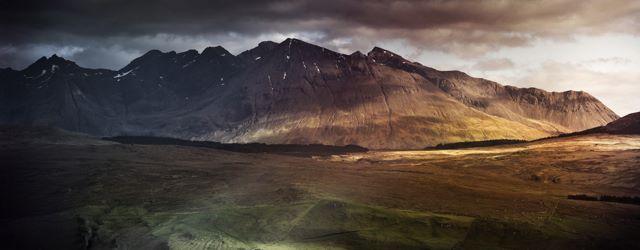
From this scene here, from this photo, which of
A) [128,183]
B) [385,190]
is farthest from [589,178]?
[128,183]

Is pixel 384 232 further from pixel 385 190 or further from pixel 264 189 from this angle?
pixel 264 189

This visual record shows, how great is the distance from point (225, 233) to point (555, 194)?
100079 millimetres

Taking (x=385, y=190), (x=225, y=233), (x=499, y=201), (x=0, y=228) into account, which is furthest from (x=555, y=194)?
(x=0, y=228)

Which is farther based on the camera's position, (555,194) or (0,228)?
(555,194)

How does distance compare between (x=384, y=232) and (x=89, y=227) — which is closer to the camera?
(x=384, y=232)

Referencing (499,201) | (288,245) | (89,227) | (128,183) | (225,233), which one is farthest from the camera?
(128,183)

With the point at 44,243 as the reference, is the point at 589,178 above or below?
above

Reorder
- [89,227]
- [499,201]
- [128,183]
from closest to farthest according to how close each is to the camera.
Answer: [89,227], [499,201], [128,183]

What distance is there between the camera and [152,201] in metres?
164

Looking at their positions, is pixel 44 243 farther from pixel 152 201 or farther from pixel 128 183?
pixel 128 183

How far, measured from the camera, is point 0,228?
137 meters

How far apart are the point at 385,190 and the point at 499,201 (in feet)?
116

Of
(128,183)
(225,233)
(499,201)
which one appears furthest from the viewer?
(128,183)

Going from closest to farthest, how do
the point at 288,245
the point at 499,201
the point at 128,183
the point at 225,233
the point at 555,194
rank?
the point at 288,245 < the point at 225,233 < the point at 499,201 < the point at 555,194 < the point at 128,183
